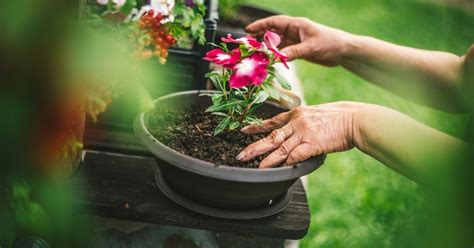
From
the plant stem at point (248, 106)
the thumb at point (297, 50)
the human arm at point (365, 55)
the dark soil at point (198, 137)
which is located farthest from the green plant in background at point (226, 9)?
the plant stem at point (248, 106)

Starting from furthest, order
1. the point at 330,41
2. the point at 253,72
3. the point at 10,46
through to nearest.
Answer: the point at 330,41
the point at 253,72
the point at 10,46

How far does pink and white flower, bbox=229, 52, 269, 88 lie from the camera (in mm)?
1464

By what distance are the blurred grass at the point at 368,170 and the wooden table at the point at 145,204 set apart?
1.10 ft

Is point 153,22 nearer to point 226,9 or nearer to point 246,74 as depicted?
point 246,74

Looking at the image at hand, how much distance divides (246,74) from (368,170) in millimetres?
2619

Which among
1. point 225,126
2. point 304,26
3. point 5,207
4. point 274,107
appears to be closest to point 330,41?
point 304,26

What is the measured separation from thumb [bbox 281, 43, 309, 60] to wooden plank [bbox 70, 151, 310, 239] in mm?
716

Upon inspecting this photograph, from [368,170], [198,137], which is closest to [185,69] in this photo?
[198,137]

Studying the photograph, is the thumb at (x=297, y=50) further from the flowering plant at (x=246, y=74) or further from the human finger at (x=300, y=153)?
the human finger at (x=300, y=153)

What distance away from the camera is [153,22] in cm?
166

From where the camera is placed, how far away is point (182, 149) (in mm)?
1667

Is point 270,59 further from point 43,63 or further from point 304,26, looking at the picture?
point 43,63

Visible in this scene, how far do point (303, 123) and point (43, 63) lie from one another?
1.23 meters

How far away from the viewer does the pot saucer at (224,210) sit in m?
1.65
